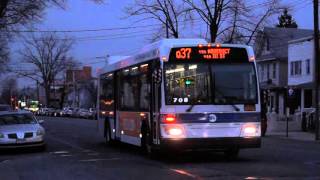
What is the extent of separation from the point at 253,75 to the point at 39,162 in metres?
6.35

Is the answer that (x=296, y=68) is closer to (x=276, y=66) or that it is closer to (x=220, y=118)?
(x=276, y=66)

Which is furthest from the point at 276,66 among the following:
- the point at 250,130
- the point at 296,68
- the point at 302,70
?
the point at 250,130

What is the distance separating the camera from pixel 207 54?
15992 mm

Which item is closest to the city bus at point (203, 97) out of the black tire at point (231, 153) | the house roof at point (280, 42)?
the black tire at point (231, 153)

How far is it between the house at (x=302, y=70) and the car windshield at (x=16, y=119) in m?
31.2

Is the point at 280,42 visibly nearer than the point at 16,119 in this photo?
No

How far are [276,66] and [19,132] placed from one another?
4247 centimetres

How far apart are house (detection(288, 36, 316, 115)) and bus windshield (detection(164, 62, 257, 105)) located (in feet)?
112

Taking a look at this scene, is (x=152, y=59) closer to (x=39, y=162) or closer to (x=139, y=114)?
(x=139, y=114)

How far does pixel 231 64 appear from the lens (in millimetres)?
15977

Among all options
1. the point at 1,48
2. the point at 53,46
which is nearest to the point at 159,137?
the point at 1,48

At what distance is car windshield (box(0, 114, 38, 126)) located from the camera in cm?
2166

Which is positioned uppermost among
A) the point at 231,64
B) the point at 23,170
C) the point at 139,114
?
the point at 231,64

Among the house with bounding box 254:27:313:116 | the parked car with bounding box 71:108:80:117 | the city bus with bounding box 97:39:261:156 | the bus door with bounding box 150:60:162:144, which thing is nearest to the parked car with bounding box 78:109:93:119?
the parked car with bounding box 71:108:80:117
